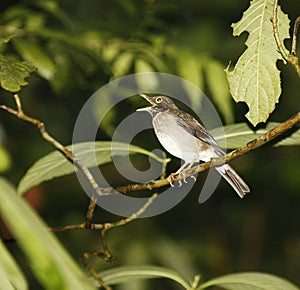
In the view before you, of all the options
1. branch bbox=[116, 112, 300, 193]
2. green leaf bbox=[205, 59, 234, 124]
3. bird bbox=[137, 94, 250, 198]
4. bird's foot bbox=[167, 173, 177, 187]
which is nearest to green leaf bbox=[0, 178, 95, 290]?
branch bbox=[116, 112, 300, 193]

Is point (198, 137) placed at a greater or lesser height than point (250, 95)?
Result: greater

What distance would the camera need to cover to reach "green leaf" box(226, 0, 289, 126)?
0.89 m

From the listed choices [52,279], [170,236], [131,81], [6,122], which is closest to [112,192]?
[52,279]

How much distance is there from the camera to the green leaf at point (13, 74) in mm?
986

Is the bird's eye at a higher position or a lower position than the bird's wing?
higher

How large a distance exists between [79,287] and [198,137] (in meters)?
0.73

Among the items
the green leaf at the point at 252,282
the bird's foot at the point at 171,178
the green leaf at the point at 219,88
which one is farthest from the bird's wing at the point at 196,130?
the green leaf at the point at 219,88

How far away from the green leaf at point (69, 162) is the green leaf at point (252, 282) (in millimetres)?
270

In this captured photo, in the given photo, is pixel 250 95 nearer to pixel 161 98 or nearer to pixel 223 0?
pixel 161 98

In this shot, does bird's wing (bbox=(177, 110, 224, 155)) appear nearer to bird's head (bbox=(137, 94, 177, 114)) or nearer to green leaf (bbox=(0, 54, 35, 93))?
bird's head (bbox=(137, 94, 177, 114))

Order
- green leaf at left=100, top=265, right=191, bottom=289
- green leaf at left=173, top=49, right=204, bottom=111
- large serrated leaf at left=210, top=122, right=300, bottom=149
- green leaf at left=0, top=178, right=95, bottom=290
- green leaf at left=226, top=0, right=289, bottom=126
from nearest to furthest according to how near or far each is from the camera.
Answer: green leaf at left=0, top=178, right=95, bottom=290
green leaf at left=226, top=0, right=289, bottom=126
large serrated leaf at left=210, top=122, right=300, bottom=149
green leaf at left=100, top=265, right=191, bottom=289
green leaf at left=173, top=49, right=204, bottom=111

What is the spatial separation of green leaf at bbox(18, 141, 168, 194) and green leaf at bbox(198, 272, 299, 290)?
0.88 ft

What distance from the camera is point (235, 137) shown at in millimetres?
1115

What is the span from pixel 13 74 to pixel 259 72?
38 cm
